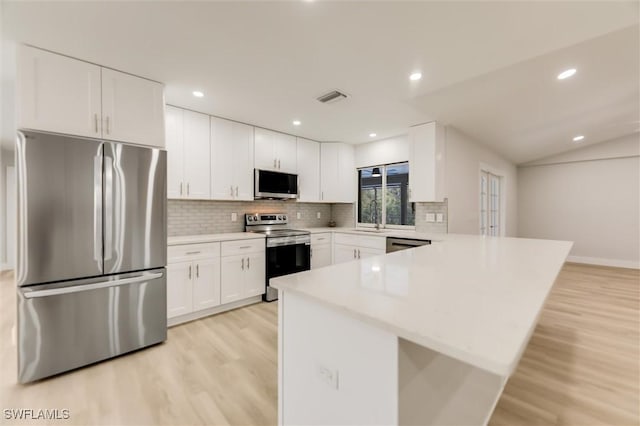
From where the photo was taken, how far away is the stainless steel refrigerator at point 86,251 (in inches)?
74.4

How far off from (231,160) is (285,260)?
1.52m

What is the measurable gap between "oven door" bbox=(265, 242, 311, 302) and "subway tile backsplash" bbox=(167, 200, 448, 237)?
73cm

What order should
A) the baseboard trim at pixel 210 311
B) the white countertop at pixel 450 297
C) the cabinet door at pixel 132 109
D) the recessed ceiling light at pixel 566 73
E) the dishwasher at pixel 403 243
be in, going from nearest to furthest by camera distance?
the white countertop at pixel 450 297 < the cabinet door at pixel 132 109 < the recessed ceiling light at pixel 566 73 < the baseboard trim at pixel 210 311 < the dishwasher at pixel 403 243

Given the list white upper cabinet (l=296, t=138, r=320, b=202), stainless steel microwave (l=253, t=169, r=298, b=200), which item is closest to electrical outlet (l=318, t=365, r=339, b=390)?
stainless steel microwave (l=253, t=169, r=298, b=200)

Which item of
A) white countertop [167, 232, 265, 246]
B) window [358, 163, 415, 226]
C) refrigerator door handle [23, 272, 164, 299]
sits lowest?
refrigerator door handle [23, 272, 164, 299]

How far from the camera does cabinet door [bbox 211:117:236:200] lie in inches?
134

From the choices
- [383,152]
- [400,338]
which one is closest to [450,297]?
[400,338]

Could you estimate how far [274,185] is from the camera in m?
3.96

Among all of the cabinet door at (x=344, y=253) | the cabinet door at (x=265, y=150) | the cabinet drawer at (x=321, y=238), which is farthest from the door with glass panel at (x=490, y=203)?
the cabinet door at (x=265, y=150)

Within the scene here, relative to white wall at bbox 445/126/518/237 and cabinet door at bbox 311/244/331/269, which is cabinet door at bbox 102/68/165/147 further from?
white wall at bbox 445/126/518/237

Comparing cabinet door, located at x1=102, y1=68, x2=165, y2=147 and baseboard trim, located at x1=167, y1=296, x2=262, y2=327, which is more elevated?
cabinet door, located at x1=102, y1=68, x2=165, y2=147

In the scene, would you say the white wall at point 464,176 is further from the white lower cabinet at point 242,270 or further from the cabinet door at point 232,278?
the cabinet door at point 232,278

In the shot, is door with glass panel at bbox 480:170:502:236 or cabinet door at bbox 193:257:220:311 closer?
cabinet door at bbox 193:257:220:311

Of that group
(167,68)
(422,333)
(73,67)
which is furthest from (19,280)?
(422,333)
